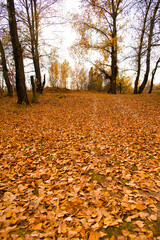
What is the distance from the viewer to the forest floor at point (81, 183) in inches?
74.5

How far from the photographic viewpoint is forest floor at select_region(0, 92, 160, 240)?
1.89 m

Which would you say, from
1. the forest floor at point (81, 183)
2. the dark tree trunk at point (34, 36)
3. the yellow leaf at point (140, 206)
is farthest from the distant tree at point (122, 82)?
the yellow leaf at point (140, 206)

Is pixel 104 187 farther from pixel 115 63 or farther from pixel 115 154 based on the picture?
pixel 115 63

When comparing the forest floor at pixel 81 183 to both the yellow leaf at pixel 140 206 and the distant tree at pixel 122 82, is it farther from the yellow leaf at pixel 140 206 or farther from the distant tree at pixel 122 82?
the distant tree at pixel 122 82

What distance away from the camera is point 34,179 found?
3.01 m

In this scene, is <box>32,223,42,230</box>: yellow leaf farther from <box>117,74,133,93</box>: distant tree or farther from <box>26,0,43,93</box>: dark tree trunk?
<box>117,74,133,93</box>: distant tree

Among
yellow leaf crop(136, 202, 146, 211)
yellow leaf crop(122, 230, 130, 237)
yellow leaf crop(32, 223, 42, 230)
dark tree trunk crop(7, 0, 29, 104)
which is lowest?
yellow leaf crop(32, 223, 42, 230)

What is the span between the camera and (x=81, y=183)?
2818 millimetres

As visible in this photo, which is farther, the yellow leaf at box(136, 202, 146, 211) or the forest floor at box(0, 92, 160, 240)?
the yellow leaf at box(136, 202, 146, 211)

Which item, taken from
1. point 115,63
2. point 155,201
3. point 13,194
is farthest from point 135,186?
point 115,63

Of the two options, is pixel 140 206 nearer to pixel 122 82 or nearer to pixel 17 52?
pixel 17 52

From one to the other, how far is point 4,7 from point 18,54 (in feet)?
9.10

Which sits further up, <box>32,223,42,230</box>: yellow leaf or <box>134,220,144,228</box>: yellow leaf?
<box>134,220,144,228</box>: yellow leaf

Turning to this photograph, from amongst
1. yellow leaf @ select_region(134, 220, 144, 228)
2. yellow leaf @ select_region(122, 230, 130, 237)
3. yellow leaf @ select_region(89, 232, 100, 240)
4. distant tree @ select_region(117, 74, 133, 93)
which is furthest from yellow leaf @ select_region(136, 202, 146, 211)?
distant tree @ select_region(117, 74, 133, 93)
